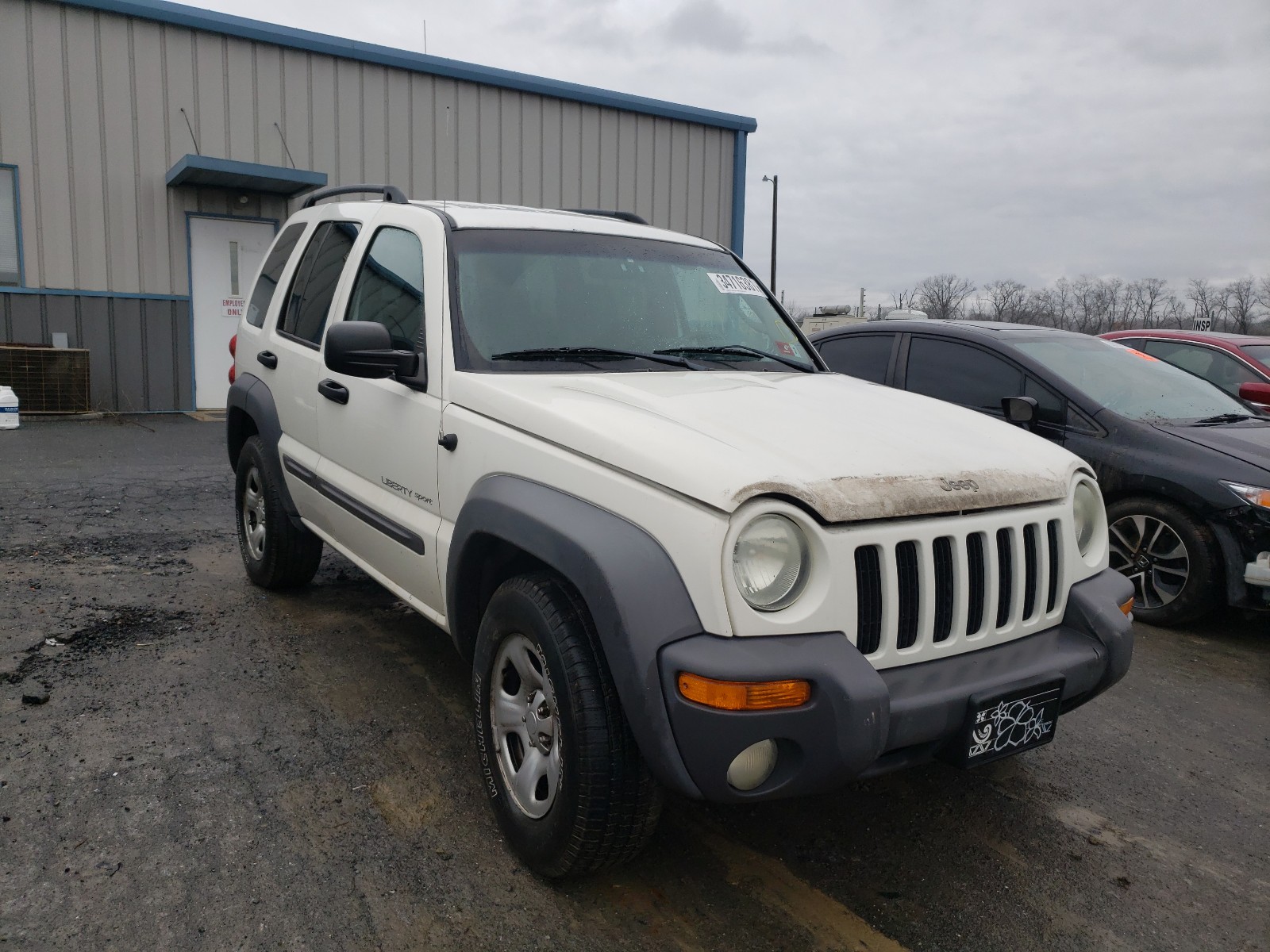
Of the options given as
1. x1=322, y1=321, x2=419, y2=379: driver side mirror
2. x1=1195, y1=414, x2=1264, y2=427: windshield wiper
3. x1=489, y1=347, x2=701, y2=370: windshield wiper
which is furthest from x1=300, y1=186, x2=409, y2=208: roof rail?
x1=1195, y1=414, x2=1264, y2=427: windshield wiper

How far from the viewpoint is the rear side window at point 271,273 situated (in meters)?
4.84

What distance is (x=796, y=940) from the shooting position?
240 centimetres

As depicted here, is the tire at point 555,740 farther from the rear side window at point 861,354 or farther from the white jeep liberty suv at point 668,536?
the rear side window at point 861,354

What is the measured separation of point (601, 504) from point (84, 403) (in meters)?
11.8

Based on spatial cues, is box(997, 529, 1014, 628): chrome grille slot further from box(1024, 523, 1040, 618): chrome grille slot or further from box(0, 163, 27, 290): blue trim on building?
box(0, 163, 27, 290): blue trim on building

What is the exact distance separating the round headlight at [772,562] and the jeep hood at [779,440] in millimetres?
82

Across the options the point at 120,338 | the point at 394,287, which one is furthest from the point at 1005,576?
the point at 120,338

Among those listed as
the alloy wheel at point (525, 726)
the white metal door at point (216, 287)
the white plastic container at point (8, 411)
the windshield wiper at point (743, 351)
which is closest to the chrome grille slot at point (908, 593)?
the alloy wheel at point (525, 726)

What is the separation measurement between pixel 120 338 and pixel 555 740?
39.9ft

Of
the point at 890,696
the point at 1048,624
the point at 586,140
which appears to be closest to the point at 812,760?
the point at 890,696

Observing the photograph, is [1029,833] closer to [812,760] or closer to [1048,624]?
[1048,624]

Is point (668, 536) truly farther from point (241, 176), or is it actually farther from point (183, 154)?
point (183, 154)

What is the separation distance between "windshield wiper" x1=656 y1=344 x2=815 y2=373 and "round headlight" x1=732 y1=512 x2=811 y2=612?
1.29 m

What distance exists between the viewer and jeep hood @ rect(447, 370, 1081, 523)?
7.46 feet
